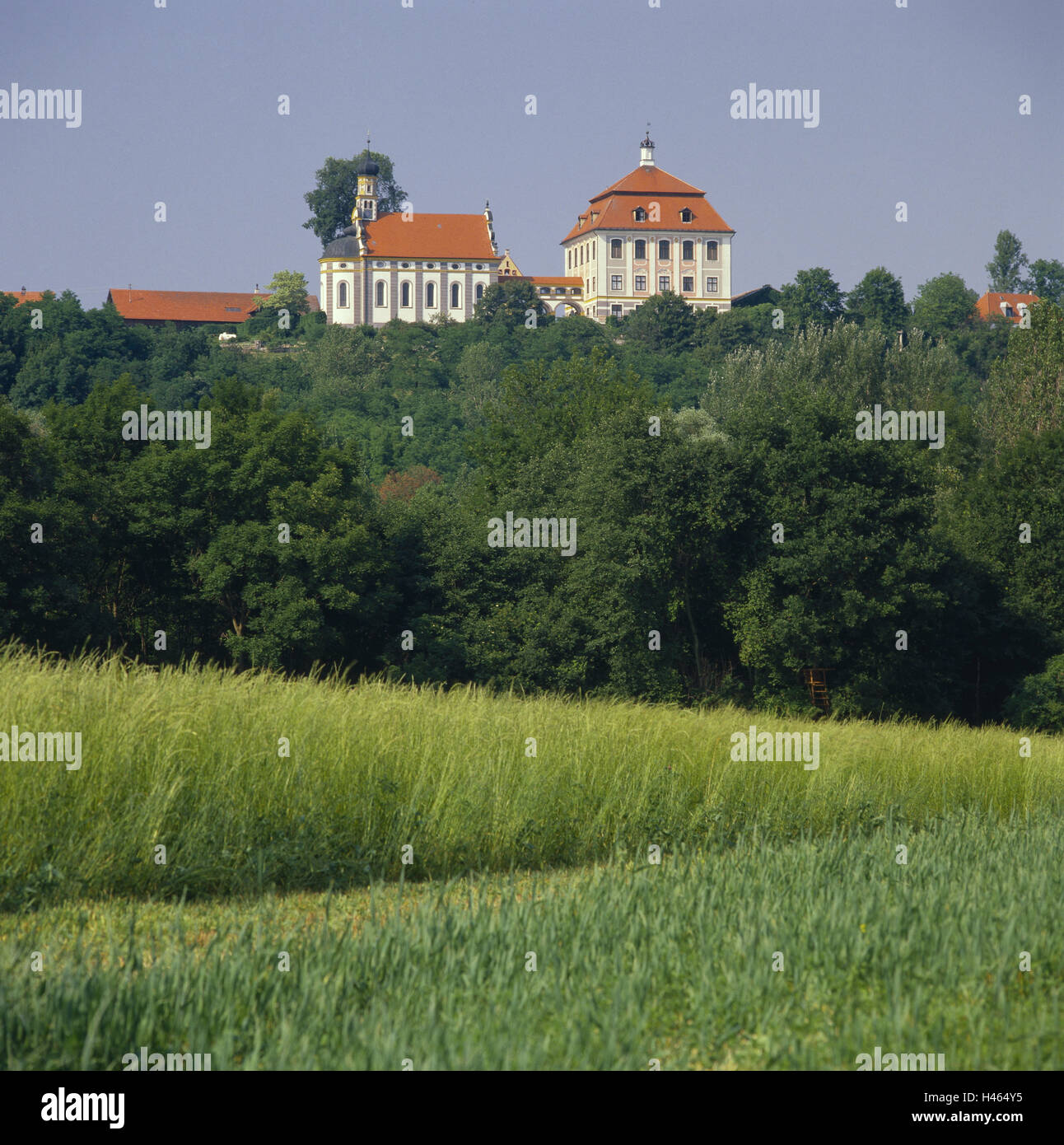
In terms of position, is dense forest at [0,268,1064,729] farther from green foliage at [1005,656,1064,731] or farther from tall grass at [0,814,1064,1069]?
tall grass at [0,814,1064,1069]

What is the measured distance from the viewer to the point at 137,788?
8.02m

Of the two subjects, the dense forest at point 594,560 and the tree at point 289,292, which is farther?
the tree at point 289,292

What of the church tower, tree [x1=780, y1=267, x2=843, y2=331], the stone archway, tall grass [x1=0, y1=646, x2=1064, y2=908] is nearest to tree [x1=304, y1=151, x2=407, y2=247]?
the church tower

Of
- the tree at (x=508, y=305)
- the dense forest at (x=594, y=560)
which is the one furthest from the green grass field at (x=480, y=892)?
the tree at (x=508, y=305)

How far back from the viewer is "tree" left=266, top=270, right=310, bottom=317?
14750cm

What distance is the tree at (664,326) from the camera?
424 feet

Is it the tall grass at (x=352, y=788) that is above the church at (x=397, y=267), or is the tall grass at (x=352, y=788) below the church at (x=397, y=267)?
below

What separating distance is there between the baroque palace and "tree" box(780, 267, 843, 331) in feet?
98.0

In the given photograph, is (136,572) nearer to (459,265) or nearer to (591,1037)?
(591,1037)

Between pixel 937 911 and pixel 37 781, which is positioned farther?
pixel 37 781

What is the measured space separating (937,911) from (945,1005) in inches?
55.7

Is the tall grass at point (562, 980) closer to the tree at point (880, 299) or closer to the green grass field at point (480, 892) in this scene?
the green grass field at point (480, 892)

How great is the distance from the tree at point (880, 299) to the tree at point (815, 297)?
6.49ft
